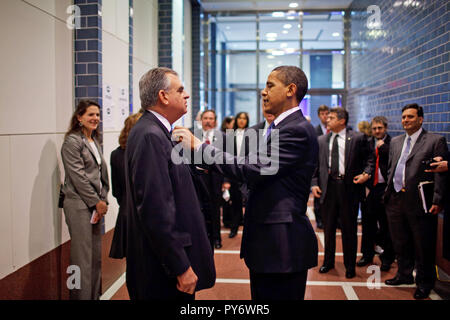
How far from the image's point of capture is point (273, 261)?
6.03 feet

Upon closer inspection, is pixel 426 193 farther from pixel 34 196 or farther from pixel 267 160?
pixel 34 196

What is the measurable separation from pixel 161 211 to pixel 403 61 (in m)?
4.95

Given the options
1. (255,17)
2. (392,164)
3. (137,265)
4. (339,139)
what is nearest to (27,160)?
(137,265)

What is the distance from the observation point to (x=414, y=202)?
3529 millimetres

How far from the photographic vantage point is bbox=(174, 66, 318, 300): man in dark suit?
1801mm

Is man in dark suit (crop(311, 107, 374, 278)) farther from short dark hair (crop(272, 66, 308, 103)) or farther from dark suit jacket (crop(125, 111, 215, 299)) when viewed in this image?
dark suit jacket (crop(125, 111, 215, 299))

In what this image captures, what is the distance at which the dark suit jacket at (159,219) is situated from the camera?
1.53m

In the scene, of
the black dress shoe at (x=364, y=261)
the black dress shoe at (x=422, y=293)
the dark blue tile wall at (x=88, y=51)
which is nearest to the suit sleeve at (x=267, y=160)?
the dark blue tile wall at (x=88, y=51)

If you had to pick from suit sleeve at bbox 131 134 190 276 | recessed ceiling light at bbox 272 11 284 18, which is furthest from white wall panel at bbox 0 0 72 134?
recessed ceiling light at bbox 272 11 284 18

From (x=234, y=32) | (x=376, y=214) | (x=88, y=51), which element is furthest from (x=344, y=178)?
(x=234, y=32)

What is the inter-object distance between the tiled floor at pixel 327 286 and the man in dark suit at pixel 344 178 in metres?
0.16

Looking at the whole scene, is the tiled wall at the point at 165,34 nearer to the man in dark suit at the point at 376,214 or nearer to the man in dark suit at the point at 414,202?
the man in dark suit at the point at 376,214
